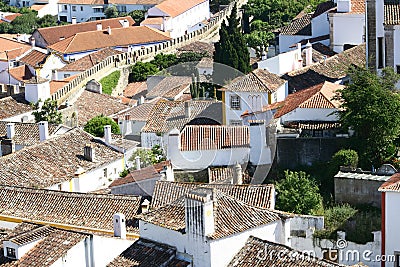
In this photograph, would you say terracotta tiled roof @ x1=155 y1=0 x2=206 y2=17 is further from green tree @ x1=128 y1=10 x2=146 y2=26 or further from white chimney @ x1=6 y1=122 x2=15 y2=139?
white chimney @ x1=6 y1=122 x2=15 y2=139


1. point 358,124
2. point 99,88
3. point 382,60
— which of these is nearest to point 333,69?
point 382,60

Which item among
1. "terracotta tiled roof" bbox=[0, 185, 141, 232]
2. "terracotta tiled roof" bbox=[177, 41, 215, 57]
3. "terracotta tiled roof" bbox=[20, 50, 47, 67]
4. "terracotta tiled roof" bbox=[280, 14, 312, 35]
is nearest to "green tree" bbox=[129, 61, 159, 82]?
"terracotta tiled roof" bbox=[177, 41, 215, 57]

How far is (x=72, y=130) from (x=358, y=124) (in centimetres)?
940

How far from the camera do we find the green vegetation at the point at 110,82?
4294 centimetres

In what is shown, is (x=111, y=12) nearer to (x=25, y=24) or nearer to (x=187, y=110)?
(x=25, y=24)

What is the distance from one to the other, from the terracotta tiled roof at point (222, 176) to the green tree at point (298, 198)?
1.70 metres

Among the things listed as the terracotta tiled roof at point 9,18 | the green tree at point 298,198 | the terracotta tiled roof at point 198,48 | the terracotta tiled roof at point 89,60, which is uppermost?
the terracotta tiled roof at point 9,18

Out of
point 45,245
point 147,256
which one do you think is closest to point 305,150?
point 147,256

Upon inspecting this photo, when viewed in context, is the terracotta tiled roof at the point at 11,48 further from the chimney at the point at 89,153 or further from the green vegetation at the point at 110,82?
the chimney at the point at 89,153

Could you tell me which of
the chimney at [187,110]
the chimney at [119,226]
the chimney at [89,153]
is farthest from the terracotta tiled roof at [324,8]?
the chimney at [119,226]

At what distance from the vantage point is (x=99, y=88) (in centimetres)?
4009

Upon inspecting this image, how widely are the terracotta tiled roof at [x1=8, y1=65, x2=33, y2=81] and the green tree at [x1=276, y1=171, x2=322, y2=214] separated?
86.2 ft

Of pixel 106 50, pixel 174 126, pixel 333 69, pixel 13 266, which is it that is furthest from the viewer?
pixel 106 50

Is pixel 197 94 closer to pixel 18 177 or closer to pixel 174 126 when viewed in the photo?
pixel 174 126
